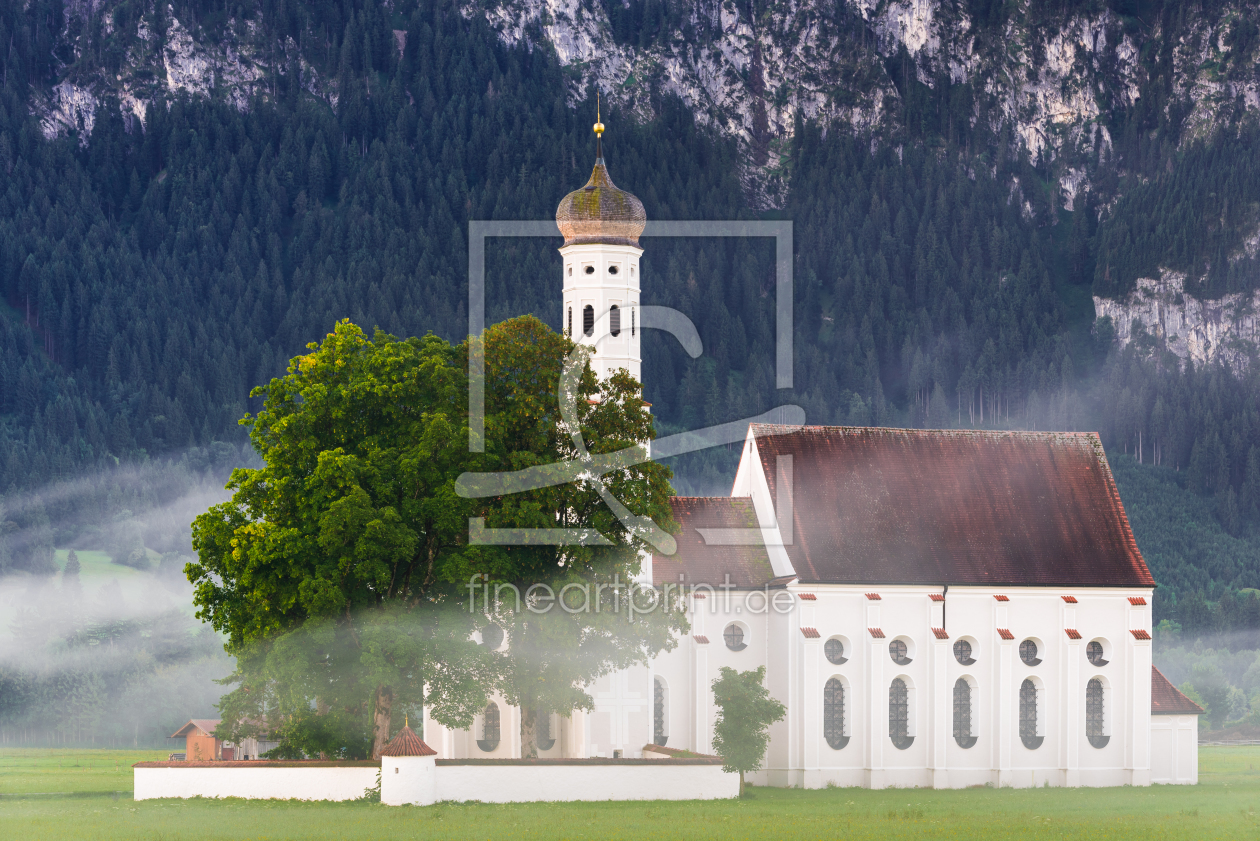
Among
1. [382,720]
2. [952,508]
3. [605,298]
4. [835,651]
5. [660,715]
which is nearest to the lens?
[382,720]

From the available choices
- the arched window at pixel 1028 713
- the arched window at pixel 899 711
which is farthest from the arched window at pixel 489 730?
the arched window at pixel 1028 713

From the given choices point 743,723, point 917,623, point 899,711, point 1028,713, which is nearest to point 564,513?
point 743,723

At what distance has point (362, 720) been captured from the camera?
1907 inches

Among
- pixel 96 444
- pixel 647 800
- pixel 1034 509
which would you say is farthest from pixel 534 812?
pixel 96 444

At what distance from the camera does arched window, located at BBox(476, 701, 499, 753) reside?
55.8 m

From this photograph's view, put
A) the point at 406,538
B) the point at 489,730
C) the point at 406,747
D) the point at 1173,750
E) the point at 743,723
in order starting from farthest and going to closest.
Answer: the point at 1173,750 < the point at 489,730 < the point at 743,723 < the point at 406,538 < the point at 406,747

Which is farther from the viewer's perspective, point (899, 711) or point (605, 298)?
point (605, 298)

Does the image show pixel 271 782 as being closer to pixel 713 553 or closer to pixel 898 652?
pixel 713 553

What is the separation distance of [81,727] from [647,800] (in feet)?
262

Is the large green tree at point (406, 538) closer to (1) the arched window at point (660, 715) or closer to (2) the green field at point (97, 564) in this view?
(1) the arched window at point (660, 715)

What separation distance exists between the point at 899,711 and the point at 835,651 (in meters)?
3.15

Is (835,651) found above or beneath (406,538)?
beneath

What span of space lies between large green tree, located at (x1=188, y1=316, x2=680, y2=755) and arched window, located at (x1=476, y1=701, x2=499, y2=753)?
7.21 m

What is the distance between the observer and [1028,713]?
60.1 meters
